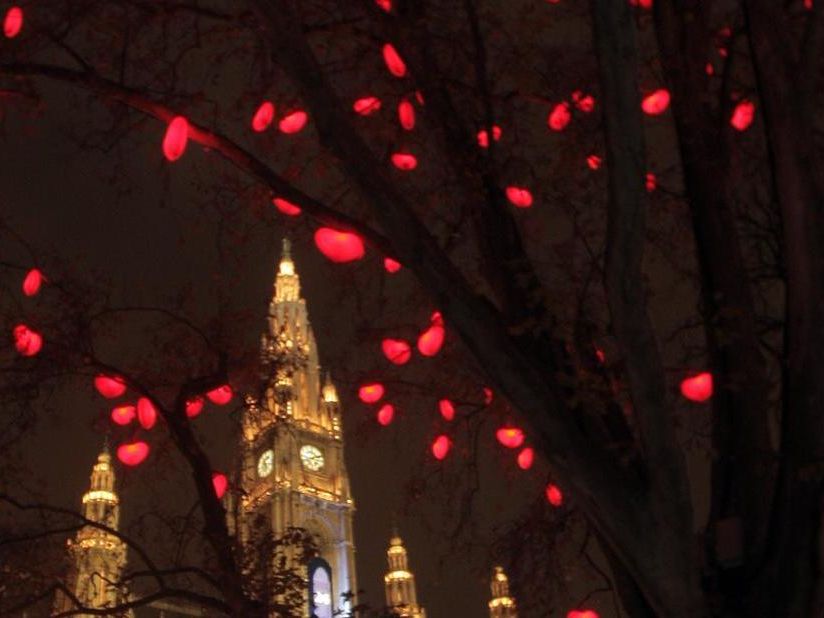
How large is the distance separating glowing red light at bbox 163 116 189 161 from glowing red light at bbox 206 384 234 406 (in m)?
3.88

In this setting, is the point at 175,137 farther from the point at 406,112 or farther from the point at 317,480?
the point at 317,480

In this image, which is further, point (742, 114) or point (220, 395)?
point (220, 395)

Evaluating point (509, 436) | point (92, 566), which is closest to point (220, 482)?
point (509, 436)

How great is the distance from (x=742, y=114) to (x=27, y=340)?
7.17m

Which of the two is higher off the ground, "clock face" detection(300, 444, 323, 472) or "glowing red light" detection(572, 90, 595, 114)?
"clock face" detection(300, 444, 323, 472)

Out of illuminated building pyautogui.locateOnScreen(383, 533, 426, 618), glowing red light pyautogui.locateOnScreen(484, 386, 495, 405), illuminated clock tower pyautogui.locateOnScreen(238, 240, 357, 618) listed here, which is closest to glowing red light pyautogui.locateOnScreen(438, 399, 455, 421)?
glowing red light pyautogui.locateOnScreen(484, 386, 495, 405)

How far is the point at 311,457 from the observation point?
293 feet

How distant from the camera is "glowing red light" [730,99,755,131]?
24.8ft

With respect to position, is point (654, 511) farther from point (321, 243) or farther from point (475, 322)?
point (321, 243)

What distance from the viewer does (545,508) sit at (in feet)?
33.2

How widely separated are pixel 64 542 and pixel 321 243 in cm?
674

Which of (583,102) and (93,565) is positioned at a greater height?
(583,102)

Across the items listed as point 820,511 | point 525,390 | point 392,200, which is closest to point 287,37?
point 392,200

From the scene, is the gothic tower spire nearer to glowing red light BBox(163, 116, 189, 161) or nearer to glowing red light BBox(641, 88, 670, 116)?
glowing red light BBox(163, 116, 189, 161)
